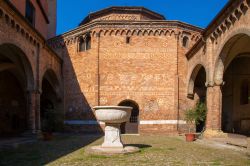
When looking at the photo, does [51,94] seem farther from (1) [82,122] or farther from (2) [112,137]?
(2) [112,137]

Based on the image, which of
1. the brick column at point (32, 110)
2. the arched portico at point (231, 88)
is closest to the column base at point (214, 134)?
the arched portico at point (231, 88)

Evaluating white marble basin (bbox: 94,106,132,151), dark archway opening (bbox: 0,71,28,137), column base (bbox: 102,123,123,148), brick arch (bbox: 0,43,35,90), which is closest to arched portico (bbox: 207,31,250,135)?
white marble basin (bbox: 94,106,132,151)

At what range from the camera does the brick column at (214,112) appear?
1512 centimetres

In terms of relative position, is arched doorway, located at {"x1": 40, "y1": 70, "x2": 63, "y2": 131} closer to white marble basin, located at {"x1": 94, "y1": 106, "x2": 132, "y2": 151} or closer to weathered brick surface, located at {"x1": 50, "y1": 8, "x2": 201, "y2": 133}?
weathered brick surface, located at {"x1": 50, "y1": 8, "x2": 201, "y2": 133}

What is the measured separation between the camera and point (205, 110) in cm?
1711

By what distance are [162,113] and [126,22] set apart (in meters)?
6.73

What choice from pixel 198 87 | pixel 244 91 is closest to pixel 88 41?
pixel 198 87

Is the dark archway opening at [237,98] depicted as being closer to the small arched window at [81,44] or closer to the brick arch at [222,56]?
the brick arch at [222,56]

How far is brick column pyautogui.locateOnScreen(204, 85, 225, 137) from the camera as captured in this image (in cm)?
1512

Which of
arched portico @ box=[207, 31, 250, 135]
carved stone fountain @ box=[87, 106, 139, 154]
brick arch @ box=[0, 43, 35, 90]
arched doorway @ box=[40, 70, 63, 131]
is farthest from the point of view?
arched doorway @ box=[40, 70, 63, 131]

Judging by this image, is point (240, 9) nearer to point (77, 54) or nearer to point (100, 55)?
point (100, 55)

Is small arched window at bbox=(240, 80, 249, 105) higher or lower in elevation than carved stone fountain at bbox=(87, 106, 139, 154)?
higher

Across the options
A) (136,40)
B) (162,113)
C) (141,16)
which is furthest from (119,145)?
(141,16)

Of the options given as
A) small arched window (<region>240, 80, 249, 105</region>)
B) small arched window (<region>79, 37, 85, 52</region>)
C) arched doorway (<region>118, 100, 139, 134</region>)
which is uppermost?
small arched window (<region>79, 37, 85, 52</region>)
